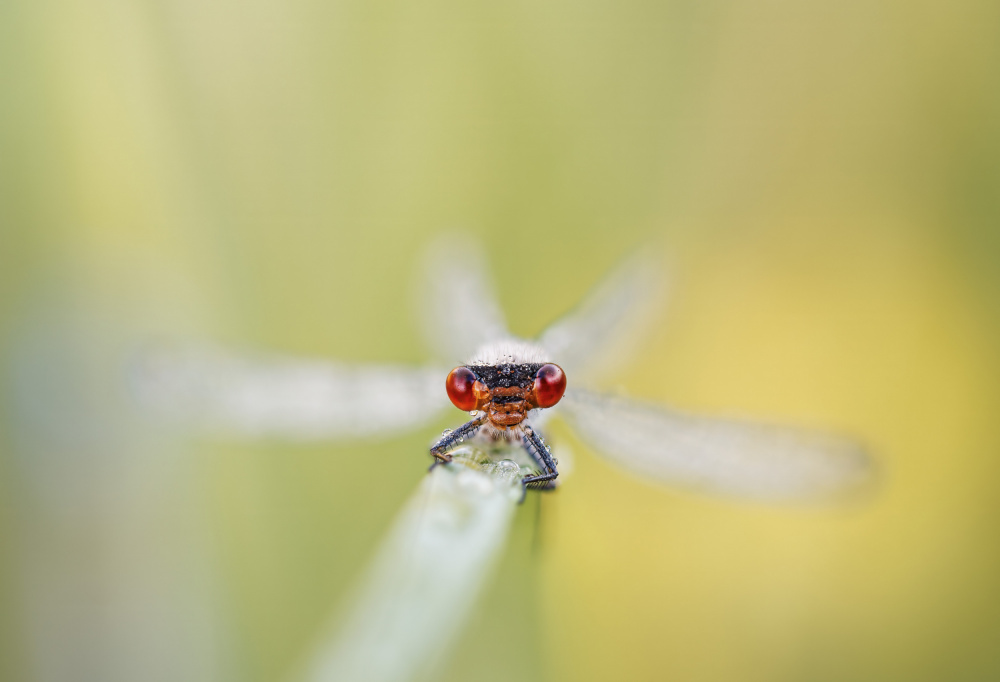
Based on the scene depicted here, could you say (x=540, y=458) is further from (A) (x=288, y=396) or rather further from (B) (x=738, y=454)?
(A) (x=288, y=396)

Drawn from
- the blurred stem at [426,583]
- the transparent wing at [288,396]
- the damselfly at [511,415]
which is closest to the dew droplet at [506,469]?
the damselfly at [511,415]

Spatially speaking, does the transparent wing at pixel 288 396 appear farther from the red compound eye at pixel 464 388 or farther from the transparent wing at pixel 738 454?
the transparent wing at pixel 738 454

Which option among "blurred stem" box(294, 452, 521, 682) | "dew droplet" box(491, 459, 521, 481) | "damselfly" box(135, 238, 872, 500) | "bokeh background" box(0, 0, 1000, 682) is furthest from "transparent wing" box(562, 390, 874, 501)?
"blurred stem" box(294, 452, 521, 682)

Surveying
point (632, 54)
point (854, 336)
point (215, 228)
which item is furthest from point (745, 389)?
point (215, 228)

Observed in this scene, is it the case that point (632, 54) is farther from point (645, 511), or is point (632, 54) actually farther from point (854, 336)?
point (645, 511)

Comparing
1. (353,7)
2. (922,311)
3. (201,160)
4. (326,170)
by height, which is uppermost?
(353,7)

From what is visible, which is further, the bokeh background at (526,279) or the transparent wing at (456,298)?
the transparent wing at (456,298)
